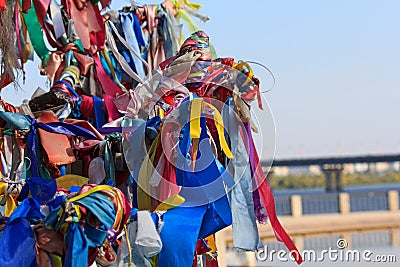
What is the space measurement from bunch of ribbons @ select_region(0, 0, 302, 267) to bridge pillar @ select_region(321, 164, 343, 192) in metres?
30.9

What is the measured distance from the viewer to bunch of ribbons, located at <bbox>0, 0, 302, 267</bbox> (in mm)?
2178

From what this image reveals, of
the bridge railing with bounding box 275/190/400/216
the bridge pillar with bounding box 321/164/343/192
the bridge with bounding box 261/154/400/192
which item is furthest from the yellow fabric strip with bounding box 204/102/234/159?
the bridge pillar with bounding box 321/164/343/192

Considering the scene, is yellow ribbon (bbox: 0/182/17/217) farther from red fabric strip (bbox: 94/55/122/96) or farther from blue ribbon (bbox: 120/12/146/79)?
blue ribbon (bbox: 120/12/146/79)

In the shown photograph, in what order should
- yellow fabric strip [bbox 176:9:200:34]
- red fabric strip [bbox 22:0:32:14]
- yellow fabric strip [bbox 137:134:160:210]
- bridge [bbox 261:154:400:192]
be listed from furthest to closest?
bridge [bbox 261:154:400:192] < yellow fabric strip [bbox 176:9:200:34] < red fabric strip [bbox 22:0:32:14] < yellow fabric strip [bbox 137:134:160:210]

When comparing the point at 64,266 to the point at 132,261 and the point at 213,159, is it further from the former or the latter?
the point at 213,159

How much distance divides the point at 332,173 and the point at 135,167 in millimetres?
33256

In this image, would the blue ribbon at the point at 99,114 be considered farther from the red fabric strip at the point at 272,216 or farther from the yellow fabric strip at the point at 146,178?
the red fabric strip at the point at 272,216

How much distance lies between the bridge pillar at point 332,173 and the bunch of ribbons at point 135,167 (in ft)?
101

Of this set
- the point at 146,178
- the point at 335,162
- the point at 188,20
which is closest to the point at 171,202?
the point at 146,178

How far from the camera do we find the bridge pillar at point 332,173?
3403cm

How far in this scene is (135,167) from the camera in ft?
9.32

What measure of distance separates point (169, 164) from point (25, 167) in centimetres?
58

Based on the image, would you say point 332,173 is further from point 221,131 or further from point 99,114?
point 221,131

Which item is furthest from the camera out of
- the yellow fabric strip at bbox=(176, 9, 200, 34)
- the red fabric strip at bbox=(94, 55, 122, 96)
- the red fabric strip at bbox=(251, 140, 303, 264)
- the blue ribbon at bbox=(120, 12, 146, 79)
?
the yellow fabric strip at bbox=(176, 9, 200, 34)
